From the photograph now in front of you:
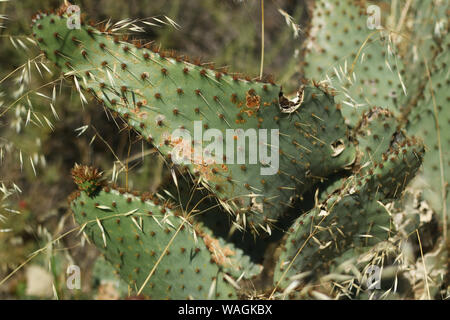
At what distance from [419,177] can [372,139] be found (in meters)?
0.34

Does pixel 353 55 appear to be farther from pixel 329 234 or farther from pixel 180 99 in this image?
pixel 180 99

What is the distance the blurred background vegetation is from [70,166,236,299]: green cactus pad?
0.88 ft

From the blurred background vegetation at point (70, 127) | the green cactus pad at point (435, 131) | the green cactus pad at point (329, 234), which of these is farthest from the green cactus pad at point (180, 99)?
the green cactus pad at point (435, 131)

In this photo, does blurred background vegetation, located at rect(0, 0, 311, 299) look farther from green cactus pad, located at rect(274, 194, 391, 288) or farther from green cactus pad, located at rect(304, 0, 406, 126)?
green cactus pad, located at rect(274, 194, 391, 288)

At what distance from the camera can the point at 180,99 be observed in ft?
3.98

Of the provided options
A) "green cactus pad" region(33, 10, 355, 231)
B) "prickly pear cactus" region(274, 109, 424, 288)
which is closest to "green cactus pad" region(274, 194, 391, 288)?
"prickly pear cactus" region(274, 109, 424, 288)

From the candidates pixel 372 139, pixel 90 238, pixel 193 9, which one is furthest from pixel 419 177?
pixel 193 9

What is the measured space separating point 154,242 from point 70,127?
45.2 inches

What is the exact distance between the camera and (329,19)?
1882 millimetres

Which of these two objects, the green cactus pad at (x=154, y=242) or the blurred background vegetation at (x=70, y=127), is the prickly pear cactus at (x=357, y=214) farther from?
the blurred background vegetation at (x=70, y=127)

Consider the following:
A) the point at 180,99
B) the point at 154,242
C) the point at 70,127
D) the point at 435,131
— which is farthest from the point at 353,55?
the point at 70,127

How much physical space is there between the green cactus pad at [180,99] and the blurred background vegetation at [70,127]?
17.4 inches

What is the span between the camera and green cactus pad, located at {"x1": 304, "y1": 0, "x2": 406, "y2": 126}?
1796mm
